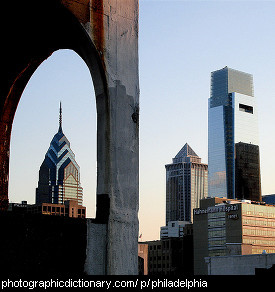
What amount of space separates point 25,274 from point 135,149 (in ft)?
10.4

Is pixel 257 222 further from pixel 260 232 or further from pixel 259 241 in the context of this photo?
pixel 259 241

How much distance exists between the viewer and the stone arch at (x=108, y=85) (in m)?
9.65

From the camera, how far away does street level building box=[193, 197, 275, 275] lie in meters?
158

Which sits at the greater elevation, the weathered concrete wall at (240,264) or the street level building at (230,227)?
the street level building at (230,227)

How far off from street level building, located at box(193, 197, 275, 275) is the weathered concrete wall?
2303 inches

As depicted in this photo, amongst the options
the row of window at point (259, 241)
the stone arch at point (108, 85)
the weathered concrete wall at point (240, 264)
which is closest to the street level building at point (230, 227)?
the row of window at point (259, 241)

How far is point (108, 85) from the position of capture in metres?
10.0

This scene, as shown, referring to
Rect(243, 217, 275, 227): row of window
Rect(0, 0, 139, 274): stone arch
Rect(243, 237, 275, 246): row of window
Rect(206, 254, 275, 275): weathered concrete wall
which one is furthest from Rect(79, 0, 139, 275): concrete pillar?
Rect(243, 217, 275, 227): row of window

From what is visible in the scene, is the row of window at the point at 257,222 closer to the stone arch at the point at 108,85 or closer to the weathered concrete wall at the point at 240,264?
the weathered concrete wall at the point at 240,264

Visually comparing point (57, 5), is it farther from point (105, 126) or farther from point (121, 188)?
point (121, 188)

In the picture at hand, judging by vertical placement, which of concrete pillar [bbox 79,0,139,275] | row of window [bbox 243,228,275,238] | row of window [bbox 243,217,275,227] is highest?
row of window [bbox 243,217,275,227]

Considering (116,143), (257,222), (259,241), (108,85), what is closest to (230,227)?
(257,222)

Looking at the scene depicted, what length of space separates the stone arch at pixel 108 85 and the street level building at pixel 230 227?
14378 centimetres

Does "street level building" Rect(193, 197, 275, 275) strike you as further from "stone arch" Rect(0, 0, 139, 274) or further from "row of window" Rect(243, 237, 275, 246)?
"stone arch" Rect(0, 0, 139, 274)
